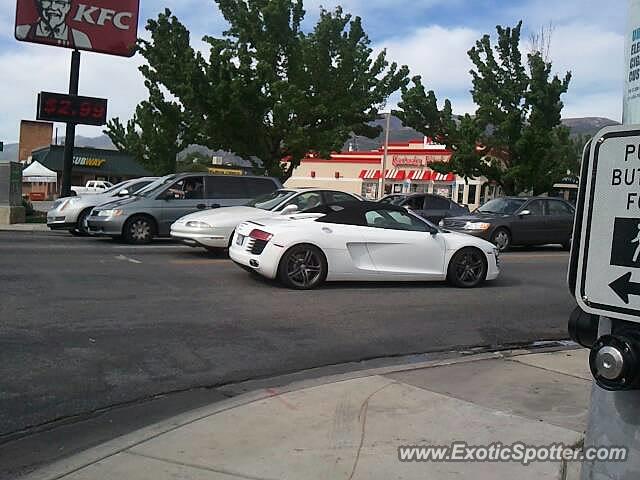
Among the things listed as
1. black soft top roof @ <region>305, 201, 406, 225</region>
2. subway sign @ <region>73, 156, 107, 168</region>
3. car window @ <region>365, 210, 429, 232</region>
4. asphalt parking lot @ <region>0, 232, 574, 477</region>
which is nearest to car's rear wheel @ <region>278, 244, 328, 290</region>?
asphalt parking lot @ <region>0, 232, 574, 477</region>

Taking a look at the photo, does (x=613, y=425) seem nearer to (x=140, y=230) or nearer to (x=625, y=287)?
(x=625, y=287)

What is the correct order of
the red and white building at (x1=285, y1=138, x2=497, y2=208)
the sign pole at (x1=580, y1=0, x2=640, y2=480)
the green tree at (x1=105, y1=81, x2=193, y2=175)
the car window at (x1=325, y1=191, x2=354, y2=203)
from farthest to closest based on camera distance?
the red and white building at (x1=285, y1=138, x2=497, y2=208) → the green tree at (x1=105, y1=81, x2=193, y2=175) → the car window at (x1=325, y1=191, x2=354, y2=203) → the sign pole at (x1=580, y1=0, x2=640, y2=480)

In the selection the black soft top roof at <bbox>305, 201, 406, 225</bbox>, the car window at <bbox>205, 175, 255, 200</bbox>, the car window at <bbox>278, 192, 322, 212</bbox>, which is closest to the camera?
the black soft top roof at <bbox>305, 201, 406, 225</bbox>

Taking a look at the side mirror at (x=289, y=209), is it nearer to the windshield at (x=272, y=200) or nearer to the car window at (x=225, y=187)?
the windshield at (x=272, y=200)

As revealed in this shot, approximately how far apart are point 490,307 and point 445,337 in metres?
2.12

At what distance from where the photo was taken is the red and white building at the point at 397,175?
53.0 m

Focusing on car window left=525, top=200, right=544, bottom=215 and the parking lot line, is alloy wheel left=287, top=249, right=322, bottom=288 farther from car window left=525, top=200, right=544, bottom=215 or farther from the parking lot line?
car window left=525, top=200, right=544, bottom=215

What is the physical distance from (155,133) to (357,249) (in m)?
24.5

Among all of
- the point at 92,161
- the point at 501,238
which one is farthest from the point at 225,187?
the point at 92,161

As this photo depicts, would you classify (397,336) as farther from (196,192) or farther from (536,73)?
(536,73)

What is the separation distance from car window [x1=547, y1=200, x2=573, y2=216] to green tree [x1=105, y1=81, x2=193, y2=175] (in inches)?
610

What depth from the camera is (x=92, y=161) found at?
65250 millimetres

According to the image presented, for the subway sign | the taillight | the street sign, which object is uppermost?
the subway sign

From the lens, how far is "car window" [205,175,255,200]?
16203mm
